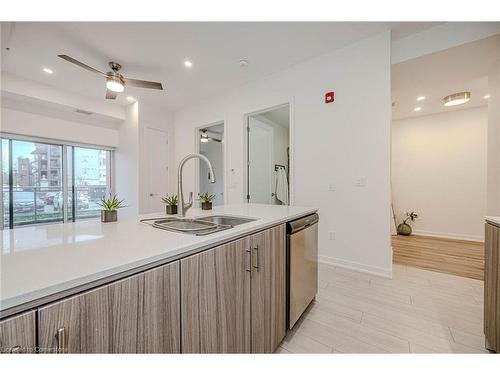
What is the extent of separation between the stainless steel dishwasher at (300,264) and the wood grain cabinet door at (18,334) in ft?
3.87

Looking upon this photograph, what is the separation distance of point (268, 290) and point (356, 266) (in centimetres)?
190

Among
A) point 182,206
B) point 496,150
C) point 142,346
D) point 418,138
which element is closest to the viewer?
point 142,346

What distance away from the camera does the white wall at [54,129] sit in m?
3.46

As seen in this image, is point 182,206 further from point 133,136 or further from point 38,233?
point 133,136

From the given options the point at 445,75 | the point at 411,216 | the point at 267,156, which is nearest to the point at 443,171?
the point at 411,216

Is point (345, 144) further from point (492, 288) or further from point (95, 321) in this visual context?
point (95, 321)

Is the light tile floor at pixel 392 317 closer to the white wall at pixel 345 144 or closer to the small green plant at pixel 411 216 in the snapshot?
the white wall at pixel 345 144

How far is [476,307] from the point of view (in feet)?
5.87

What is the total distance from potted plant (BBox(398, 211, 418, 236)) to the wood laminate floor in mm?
225

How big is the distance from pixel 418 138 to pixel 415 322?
13.6ft

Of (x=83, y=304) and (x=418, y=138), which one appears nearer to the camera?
(x=83, y=304)

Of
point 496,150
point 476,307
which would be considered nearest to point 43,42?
point 476,307

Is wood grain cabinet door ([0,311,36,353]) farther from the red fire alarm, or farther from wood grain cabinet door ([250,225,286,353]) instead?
the red fire alarm

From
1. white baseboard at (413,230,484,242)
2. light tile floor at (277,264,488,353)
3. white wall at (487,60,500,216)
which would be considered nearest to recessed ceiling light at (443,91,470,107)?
white wall at (487,60,500,216)
